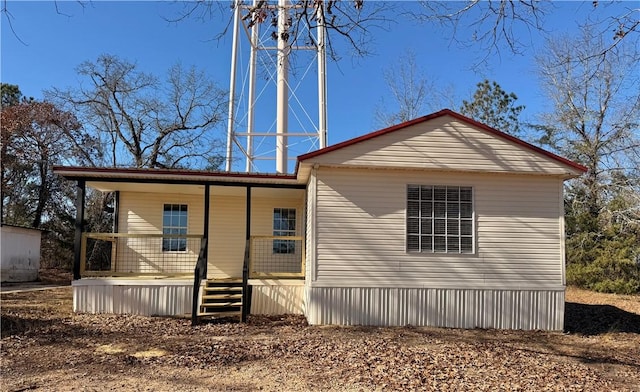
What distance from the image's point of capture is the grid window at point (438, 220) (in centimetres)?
928

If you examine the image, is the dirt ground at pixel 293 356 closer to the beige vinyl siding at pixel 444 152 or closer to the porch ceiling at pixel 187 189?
the beige vinyl siding at pixel 444 152

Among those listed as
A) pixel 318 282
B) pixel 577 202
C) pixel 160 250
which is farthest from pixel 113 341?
pixel 577 202

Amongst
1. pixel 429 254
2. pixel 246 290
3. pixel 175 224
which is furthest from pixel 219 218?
pixel 429 254

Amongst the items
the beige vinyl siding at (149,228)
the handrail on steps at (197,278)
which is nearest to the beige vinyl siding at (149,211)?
the beige vinyl siding at (149,228)

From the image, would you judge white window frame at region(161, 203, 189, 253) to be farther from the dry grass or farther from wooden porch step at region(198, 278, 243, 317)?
the dry grass

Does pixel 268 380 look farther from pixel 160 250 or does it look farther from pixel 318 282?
pixel 160 250

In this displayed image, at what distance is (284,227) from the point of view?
13.4 meters

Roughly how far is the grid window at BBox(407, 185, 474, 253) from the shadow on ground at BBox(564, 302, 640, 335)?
9.70 ft

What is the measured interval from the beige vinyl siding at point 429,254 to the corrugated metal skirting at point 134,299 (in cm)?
322

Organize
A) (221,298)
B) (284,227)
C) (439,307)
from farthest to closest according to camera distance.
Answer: (284,227) < (221,298) < (439,307)

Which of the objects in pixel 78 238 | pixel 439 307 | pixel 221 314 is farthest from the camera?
pixel 78 238

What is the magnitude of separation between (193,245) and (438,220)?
7019 mm

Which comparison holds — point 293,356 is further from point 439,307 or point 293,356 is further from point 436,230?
point 436,230

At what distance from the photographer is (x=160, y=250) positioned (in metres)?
13.2
